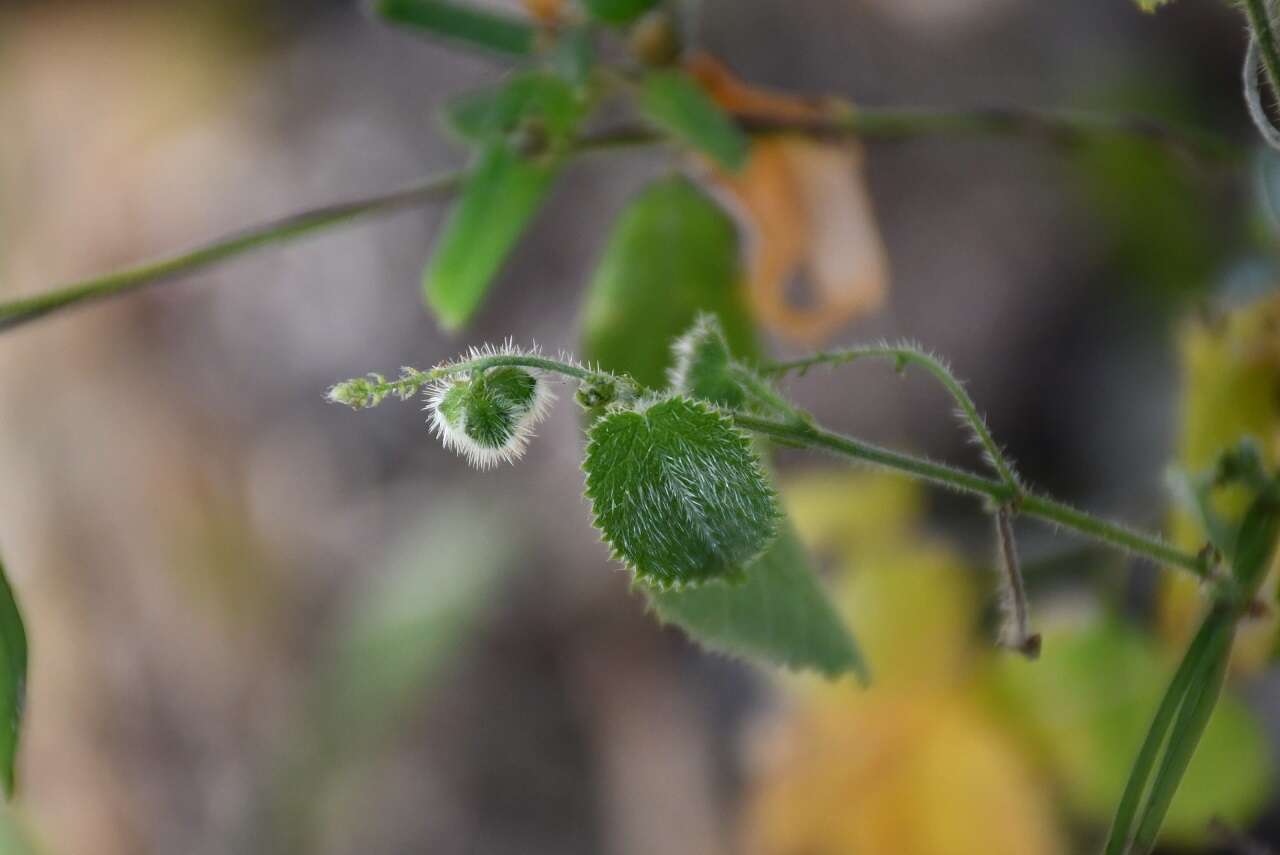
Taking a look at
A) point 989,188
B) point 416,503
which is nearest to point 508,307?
point 416,503

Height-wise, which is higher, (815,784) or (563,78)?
(563,78)

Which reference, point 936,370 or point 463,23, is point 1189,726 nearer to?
point 936,370

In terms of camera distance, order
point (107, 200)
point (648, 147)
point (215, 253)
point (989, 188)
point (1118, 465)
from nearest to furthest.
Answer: point (215, 253) → point (648, 147) → point (1118, 465) → point (989, 188) → point (107, 200)

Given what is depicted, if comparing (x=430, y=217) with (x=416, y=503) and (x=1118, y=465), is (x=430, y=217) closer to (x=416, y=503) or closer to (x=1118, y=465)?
(x=416, y=503)

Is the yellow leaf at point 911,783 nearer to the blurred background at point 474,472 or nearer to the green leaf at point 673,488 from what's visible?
the blurred background at point 474,472

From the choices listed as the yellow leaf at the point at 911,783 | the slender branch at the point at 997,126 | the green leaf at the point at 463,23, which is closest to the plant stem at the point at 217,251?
the green leaf at the point at 463,23

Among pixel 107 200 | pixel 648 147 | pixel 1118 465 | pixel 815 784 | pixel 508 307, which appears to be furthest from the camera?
pixel 107 200
